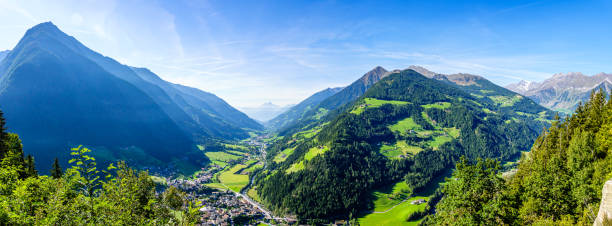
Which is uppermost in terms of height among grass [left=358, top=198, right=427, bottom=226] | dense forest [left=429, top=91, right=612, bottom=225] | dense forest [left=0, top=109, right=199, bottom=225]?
dense forest [left=0, top=109, right=199, bottom=225]

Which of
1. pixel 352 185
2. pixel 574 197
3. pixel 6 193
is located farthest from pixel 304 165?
pixel 6 193

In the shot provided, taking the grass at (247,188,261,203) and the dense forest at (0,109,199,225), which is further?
the grass at (247,188,261,203)

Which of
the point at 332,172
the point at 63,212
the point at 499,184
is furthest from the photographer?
the point at 332,172

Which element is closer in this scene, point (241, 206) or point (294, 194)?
point (241, 206)

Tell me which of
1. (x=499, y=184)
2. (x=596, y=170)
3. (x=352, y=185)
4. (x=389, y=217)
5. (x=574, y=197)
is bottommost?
(x=389, y=217)

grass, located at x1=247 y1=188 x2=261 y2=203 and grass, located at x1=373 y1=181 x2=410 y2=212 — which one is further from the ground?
grass, located at x1=247 y1=188 x2=261 y2=203

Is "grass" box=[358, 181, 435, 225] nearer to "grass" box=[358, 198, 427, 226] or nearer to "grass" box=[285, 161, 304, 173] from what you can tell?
"grass" box=[358, 198, 427, 226]

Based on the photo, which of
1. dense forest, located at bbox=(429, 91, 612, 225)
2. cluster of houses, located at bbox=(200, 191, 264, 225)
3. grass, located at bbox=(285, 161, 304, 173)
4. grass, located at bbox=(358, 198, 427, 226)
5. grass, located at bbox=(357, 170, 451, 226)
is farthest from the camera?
grass, located at bbox=(285, 161, 304, 173)

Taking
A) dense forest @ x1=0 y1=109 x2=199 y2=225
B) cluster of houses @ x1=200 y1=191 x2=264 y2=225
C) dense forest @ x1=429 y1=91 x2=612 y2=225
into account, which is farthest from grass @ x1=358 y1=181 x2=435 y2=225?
dense forest @ x1=0 y1=109 x2=199 y2=225

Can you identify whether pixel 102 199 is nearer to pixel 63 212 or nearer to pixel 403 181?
pixel 63 212
